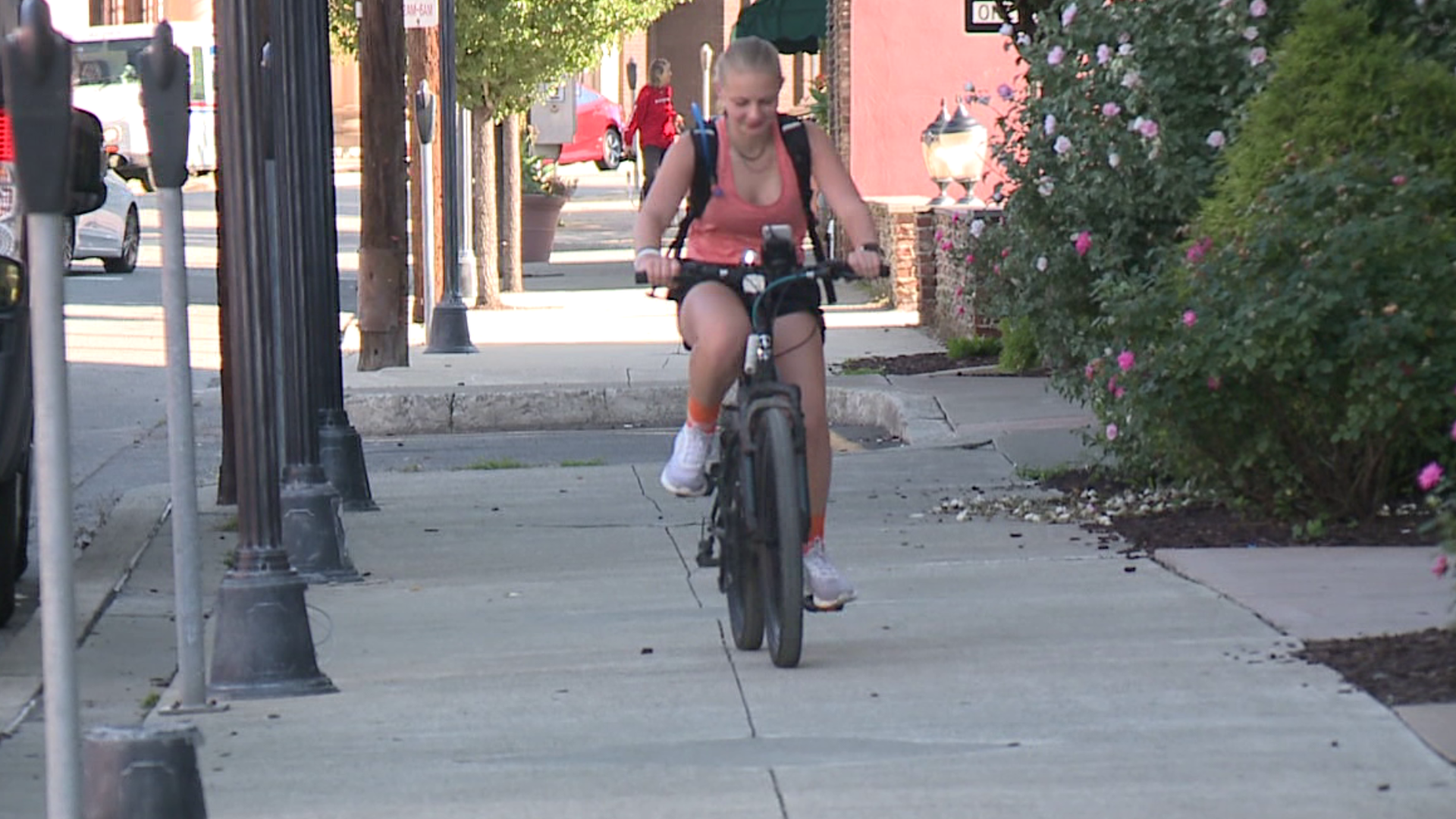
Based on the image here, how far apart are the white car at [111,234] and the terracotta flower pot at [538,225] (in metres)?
4.18

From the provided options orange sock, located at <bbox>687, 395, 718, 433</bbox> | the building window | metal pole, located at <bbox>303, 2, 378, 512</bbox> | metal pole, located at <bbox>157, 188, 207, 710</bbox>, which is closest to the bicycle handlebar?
orange sock, located at <bbox>687, 395, 718, 433</bbox>

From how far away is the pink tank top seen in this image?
6.79 metres

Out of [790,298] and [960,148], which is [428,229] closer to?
[960,148]

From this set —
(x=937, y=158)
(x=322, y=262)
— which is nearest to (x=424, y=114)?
(x=937, y=158)

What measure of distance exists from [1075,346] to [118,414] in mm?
7568

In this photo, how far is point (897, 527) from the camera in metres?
9.35

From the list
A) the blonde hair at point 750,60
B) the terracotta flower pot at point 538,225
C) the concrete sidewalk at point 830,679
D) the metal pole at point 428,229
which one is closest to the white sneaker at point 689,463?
the concrete sidewalk at point 830,679

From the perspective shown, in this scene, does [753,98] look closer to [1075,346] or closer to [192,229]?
[1075,346]

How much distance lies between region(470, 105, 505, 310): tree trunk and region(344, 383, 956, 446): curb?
6826 millimetres

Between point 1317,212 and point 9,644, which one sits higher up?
point 1317,212

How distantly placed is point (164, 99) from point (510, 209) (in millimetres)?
17247

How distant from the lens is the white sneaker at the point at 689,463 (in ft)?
22.7

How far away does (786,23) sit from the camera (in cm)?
2583

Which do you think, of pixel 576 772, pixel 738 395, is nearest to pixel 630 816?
pixel 576 772
